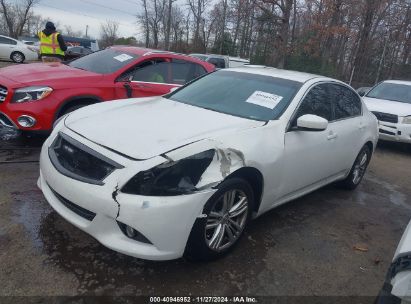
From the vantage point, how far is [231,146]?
306cm

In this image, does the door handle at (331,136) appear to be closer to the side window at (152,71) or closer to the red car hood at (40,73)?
the side window at (152,71)

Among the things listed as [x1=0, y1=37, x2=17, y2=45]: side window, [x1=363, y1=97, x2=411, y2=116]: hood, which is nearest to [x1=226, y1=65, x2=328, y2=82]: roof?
[x1=363, y1=97, x2=411, y2=116]: hood

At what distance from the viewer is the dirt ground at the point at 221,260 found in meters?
2.79

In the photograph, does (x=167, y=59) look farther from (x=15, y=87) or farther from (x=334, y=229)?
(x=334, y=229)

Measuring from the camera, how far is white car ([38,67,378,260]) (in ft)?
8.66

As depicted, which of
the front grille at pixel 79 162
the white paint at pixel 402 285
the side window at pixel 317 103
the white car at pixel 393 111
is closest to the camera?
the white paint at pixel 402 285

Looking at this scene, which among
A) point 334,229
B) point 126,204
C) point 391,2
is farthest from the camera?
point 391,2

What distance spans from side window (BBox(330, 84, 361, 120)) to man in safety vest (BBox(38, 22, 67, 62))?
19.6ft

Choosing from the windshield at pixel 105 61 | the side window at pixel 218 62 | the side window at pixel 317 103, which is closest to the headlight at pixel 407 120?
the side window at pixel 317 103

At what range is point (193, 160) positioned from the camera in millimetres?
2805

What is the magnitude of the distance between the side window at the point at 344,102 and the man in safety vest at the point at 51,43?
596 cm

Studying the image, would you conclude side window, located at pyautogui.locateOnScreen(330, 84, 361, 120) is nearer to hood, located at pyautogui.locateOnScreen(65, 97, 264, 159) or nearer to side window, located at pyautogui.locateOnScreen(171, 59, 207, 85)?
hood, located at pyautogui.locateOnScreen(65, 97, 264, 159)

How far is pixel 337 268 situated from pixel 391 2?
29542 millimetres

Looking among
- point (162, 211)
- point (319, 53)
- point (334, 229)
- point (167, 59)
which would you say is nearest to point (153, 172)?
point (162, 211)
